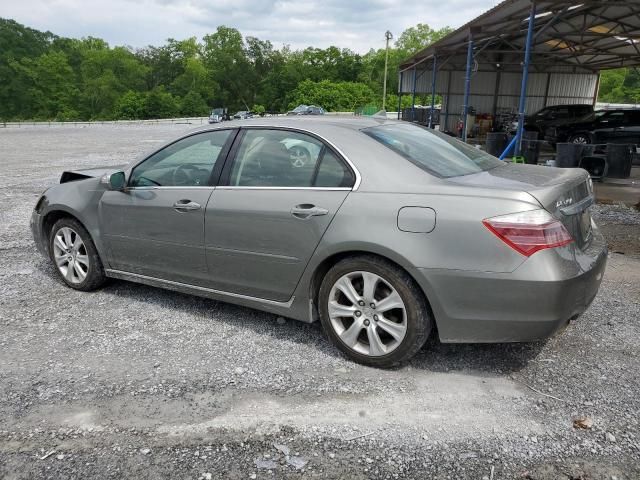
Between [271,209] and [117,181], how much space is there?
5.06ft

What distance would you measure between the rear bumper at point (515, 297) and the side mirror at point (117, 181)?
8.63 ft

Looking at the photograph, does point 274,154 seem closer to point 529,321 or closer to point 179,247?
point 179,247

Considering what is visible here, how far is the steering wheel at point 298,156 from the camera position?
11.6 feet

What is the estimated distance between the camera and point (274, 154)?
3.71m

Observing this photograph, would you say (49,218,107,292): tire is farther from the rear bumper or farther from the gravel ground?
the rear bumper

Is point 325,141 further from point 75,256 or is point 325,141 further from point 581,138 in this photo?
point 581,138

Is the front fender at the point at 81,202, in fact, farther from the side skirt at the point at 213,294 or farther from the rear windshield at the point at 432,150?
the rear windshield at the point at 432,150

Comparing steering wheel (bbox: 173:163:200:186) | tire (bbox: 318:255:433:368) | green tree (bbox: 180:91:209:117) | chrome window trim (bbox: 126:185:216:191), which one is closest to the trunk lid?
tire (bbox: 318:255:433:368)

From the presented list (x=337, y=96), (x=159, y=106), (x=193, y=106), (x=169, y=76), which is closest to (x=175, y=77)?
(x=169, y=76)

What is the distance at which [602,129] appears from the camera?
56.2 feet

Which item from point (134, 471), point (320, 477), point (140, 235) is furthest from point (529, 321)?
point (140, 235)

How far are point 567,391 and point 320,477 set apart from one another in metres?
1.64

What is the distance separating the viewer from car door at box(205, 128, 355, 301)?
11.1 ft

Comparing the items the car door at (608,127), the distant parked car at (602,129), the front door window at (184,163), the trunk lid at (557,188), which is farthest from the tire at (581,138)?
the front door window at (184,163)
